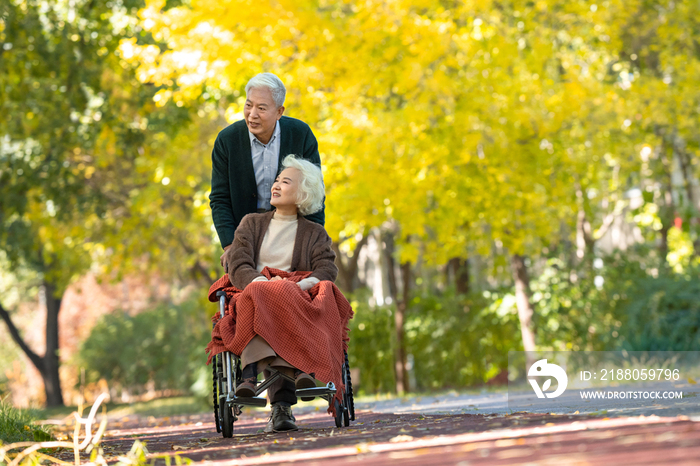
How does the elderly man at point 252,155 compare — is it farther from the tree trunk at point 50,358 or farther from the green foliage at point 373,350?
the tree trunk at point 50,358

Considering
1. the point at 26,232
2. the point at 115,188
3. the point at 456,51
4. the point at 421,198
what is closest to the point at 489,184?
the point at 421,198

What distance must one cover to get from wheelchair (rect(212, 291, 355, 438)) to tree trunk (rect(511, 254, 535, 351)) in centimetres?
632

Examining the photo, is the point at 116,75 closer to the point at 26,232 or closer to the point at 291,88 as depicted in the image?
the point at 26,232

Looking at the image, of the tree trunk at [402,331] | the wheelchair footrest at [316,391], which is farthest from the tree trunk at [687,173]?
the wheelchair footrest at [316,391]

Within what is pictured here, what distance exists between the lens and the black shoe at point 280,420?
4.41m

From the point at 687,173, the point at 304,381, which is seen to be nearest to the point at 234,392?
the point at 304,381

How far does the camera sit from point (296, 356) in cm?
423

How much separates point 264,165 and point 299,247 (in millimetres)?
599

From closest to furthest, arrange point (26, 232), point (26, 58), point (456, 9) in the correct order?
point (456, 9)
point (26, 58)
point (26, 232)

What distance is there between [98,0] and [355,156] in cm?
694

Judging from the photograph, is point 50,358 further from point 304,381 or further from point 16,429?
point 304,381

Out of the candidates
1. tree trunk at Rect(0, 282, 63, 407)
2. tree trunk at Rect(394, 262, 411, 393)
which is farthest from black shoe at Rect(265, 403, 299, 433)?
tree trunk at Rect(0, 282, 63, 407)

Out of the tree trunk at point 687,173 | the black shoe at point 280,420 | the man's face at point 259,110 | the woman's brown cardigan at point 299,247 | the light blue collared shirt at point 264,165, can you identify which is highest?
the tree trunk at point 687,173

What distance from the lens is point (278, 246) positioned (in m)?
4.70
